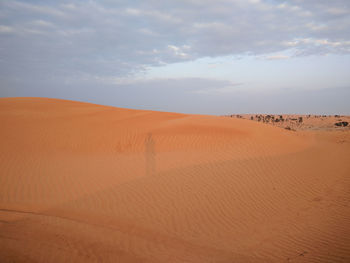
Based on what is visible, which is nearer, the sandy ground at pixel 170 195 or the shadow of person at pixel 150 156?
the sandy ground at pixel 170 195

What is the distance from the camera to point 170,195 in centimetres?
682

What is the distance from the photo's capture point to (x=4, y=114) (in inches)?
599

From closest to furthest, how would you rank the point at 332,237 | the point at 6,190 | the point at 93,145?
the point at 332,237 → the point at 6,190 → the point at 93,145

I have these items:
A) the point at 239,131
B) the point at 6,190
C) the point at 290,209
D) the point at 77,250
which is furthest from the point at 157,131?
the point at 77,250

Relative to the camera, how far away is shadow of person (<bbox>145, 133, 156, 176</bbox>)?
8.62 metres

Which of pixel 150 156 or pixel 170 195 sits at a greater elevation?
pixel 150 156

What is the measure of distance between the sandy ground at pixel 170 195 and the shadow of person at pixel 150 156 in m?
0.05

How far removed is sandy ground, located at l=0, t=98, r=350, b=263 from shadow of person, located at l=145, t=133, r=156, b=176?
0.16 ft

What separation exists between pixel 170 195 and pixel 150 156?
3645mm

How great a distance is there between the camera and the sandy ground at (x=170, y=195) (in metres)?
4.31

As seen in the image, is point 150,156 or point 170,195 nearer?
point 170,195

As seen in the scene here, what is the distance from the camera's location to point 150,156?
10.3 m

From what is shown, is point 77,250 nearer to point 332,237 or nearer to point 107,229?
point 107,229

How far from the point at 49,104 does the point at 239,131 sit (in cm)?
1555
